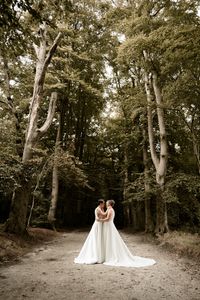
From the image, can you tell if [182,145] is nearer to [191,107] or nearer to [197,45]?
[191,107]

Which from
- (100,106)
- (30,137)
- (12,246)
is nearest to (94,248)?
(12,246)

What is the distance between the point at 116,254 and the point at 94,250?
2.16ft

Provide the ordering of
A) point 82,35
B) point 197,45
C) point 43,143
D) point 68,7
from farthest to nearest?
1. point 43,143
2. point 82,35
3. point 197,45
4. point 68,7

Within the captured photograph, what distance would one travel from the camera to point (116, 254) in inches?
333

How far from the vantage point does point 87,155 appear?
32.7 metres

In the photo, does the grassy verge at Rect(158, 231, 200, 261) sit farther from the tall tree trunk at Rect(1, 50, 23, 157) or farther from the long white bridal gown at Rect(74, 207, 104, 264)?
the tall tree trunk at Rect(1, 50, 23, 157)

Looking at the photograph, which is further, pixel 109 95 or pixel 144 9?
pixel 109 95

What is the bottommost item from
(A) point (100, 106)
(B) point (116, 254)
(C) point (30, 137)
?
(B) point (116, 254)

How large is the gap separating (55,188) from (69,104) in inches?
354

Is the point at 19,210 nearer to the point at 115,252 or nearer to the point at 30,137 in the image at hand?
the point at 30,137

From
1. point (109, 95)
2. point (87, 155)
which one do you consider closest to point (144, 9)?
point (109, 95)

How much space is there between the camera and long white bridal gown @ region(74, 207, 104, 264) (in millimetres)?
8406

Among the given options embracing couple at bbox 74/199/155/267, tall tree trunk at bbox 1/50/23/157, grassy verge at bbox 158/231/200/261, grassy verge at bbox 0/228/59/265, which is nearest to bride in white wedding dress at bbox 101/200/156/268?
embracing couple at bbox 74/199/155/267

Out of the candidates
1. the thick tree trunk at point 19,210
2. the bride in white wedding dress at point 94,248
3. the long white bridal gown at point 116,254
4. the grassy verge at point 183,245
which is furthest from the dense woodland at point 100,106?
the long white bridal gown at point 116,254
